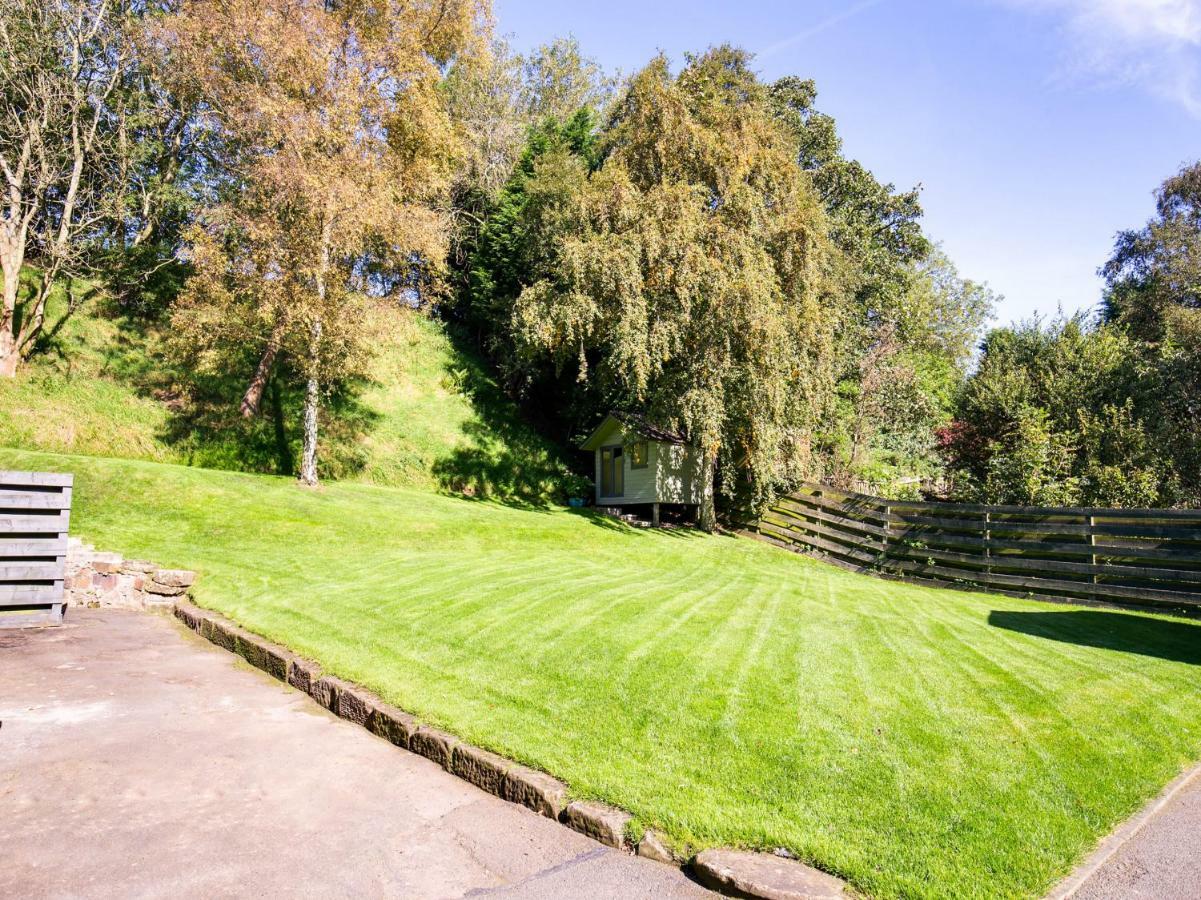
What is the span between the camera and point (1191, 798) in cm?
368

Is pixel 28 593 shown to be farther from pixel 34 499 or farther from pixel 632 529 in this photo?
pixel 632 529

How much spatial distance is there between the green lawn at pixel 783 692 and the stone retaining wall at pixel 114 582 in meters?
0.64

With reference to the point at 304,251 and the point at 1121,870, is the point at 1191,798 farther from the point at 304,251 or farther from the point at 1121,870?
the point at 304,251

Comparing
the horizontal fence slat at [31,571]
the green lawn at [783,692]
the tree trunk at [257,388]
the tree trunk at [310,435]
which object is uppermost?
the tree trunk at [257,388]

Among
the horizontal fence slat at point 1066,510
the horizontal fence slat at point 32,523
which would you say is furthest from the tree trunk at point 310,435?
the horizontal fence slat at point 1066,510

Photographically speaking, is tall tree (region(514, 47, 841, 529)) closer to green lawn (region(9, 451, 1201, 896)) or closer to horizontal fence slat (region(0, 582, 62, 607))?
green lawn (region(9, 451, 1201, 896))

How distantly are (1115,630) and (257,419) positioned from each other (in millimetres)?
22397

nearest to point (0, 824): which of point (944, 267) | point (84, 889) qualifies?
point (84, 889)

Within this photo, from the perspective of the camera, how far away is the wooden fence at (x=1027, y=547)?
10164 mm

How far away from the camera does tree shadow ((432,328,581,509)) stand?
942 inches

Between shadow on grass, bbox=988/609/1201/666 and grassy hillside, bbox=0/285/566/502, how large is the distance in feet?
49.4

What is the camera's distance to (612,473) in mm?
25156

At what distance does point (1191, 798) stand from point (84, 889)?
560cm

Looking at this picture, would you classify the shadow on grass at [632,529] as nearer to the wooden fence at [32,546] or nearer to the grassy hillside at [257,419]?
the grassy hillside at [257,419]
